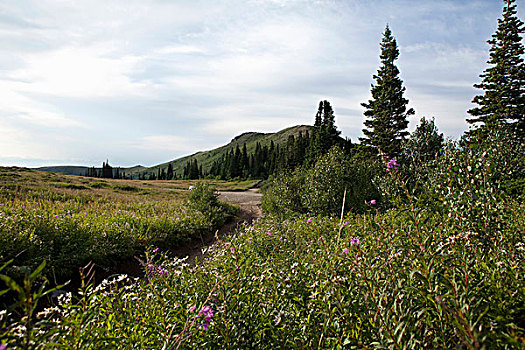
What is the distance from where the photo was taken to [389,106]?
26469 millimetres

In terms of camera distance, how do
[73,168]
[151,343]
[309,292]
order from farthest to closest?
[73,168]
[309,292]
[151,343]

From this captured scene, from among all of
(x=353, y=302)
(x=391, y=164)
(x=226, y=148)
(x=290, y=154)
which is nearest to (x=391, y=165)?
(x=391, y=164)

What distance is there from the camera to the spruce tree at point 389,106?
26.0 metres

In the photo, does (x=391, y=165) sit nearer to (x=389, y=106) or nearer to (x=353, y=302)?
(x=353, y=302)

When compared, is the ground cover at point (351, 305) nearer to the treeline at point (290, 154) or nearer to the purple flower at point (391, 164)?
the purple flower at point (391, 164)

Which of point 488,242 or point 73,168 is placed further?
point 73,168

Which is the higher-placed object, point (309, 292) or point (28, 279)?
point (28, 279)

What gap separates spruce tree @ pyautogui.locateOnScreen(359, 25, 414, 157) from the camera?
26.0 metres

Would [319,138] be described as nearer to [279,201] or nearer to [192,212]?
[279,201]

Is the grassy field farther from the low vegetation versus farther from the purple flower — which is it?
the purple flower

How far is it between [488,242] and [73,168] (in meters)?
A: 234

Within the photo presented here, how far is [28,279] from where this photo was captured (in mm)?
1035

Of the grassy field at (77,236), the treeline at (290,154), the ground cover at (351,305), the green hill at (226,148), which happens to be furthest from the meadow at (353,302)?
the green hill at (226,148)

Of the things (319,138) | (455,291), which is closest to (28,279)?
(455,291)
